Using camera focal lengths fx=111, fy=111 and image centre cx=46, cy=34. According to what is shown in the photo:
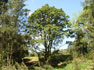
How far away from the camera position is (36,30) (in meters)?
21.5

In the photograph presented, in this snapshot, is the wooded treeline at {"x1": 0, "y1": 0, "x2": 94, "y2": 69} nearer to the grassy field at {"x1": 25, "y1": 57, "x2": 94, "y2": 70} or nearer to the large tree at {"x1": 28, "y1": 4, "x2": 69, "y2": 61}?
the large tree at {"x1": 28, "y1": 4, "x2": 69, "y2": 61}

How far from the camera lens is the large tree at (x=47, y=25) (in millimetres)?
20562

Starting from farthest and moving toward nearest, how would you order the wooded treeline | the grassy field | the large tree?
the large tree, the wooded treeline, the grassy field

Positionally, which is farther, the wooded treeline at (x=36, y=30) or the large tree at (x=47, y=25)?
the large tree at (x=47, y=25)

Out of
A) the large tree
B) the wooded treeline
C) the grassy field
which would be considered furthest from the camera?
the large tree

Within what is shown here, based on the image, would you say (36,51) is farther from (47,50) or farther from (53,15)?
(53,15)

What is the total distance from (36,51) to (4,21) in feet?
27.4

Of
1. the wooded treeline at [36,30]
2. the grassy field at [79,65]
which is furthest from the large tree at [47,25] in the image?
the grassy field at [79,65]

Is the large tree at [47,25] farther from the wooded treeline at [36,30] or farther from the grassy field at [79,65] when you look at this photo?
the grassy field at [79,65]

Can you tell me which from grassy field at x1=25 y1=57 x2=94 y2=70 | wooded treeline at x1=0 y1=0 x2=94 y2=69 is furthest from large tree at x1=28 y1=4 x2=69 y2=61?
grassy field at x1=25 y1=57 x2=94 y2=70

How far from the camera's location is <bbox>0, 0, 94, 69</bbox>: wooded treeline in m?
16.0

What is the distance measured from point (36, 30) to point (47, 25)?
2.61 metres

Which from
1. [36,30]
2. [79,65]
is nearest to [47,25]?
[36,30]

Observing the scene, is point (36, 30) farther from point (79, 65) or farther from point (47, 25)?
point (79, 65)
